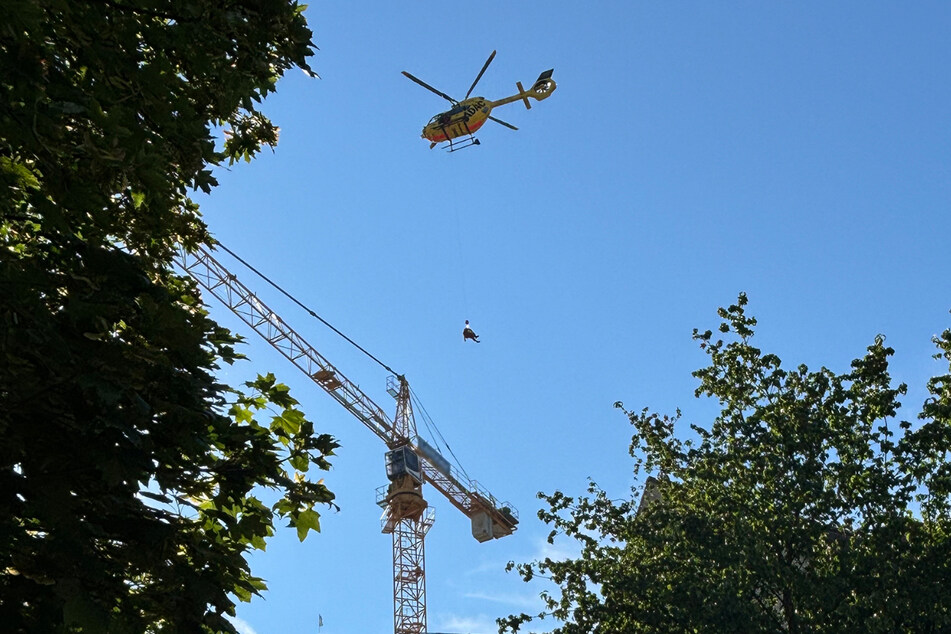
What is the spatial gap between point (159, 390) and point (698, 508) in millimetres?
19837

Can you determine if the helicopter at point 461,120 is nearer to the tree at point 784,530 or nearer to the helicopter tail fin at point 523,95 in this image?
the helicopter tail fin at point 523,95

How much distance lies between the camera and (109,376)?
6730 millimetres

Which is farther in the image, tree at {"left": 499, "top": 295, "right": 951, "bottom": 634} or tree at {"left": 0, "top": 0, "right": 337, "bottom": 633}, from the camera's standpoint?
tree at {"left": 499, "top": 295, "right": 951, "bottom": 634}

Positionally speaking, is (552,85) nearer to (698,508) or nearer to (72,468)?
(698,508)

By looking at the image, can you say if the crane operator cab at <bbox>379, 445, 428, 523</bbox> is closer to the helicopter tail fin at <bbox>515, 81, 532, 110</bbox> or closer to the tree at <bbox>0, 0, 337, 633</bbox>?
the helicopter tail fin at <bbox>515, 81, 532, 110</bbox>

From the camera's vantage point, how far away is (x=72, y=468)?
6.63m

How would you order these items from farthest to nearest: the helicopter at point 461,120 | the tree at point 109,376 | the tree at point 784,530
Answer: the helicopter at point 461,120 < the tree at point 784,530 < the tree at point 109,376

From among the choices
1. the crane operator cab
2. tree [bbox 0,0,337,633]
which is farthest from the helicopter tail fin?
tree [bbox 0,0,337,633]

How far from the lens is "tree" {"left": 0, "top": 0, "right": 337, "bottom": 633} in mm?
6461

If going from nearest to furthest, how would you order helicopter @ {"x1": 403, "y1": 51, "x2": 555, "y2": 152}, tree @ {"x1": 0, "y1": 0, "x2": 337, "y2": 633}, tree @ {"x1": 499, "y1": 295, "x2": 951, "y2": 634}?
tree @ {"x1": 0, "y1": 0, "x2": 337, "y2": 633} → tree @ {"x1": 499, "y1": 295, "x2": 951, "y2": 634} → helicopter @ {"x1": 403, "y1": 51, "x2": 555, "y2": 152}

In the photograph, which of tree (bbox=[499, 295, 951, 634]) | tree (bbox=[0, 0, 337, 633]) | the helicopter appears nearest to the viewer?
tree (bbox=[0, 0, 337, 633])

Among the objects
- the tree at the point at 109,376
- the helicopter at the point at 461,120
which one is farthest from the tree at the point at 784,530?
the helicopter at the point at 461,120

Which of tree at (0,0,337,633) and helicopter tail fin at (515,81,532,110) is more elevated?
helicopter tail fin at (515,81,532,110)

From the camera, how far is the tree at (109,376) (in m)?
6.46
